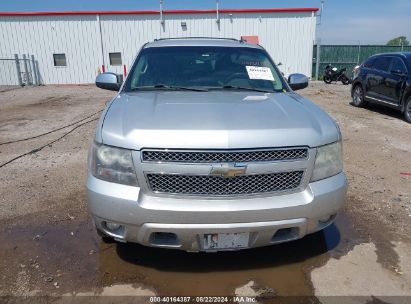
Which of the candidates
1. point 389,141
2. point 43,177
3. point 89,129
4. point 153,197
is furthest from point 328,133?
point 89,129

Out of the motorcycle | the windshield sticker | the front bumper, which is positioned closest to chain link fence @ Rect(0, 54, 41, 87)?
the motorcycle

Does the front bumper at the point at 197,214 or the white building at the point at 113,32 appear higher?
the white building at the point at 113,32

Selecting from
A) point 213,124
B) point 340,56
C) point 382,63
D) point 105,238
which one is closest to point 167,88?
point 213,124

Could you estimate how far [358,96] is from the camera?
37.4 feet

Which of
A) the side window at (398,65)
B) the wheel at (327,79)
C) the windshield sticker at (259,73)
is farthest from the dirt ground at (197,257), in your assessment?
the wheel at (327,79)

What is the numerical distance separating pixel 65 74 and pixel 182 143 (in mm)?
21573

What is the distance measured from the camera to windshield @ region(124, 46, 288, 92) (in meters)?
3.83

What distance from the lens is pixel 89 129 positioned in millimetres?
8273

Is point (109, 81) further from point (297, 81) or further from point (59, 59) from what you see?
point (59, 59)

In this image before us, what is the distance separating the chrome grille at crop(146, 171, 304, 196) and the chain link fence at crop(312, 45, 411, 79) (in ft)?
71.2

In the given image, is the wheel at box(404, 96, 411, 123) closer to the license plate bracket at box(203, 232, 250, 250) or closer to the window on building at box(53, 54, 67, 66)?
the license plate bracket at box(203, 232, 250, 250)

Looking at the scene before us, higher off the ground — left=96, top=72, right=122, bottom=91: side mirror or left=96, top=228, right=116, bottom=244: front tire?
left=96, top=72, right=122, bottom=91: side mirror

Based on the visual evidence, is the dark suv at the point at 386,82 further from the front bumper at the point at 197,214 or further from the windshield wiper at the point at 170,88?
the front bumper at the point at 197,214

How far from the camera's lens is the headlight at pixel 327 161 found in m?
2.70
